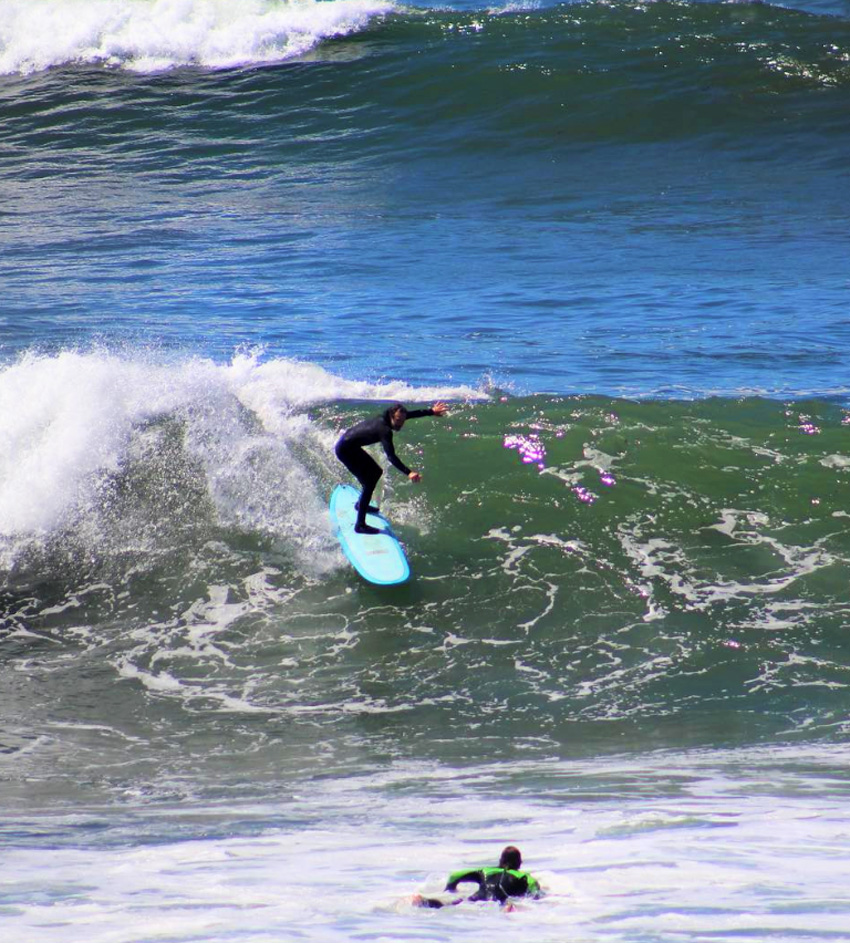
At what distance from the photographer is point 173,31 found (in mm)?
A: 28312

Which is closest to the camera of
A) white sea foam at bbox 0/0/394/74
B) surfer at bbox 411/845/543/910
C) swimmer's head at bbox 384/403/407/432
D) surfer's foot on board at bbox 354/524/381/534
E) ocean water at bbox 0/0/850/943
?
surfer at bbox 411/845/543/910

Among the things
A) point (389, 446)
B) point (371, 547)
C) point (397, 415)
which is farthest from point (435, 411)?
point (371, 547)

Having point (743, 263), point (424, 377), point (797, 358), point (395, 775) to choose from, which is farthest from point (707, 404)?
point (395, 775)

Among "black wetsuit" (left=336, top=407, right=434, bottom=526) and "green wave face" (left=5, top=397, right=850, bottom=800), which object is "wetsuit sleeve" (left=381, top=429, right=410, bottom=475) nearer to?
"black wetsuit" (left=336, top=407, right=434, bottom=526)

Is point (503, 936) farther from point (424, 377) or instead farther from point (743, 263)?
point (743, 263)

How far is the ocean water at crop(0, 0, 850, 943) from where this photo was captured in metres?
5.25

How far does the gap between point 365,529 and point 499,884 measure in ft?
18.3

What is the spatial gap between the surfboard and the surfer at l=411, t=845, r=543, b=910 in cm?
488

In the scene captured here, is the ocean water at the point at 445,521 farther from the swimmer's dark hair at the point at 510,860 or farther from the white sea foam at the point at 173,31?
the white sea foam at the point at 173,31

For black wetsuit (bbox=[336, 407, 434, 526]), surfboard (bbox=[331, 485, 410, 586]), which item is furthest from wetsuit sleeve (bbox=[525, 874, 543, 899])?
black wetsuit (bbox=[336, 407, 434, 526])

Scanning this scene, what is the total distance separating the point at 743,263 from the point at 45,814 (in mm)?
14293

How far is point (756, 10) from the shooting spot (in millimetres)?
26625

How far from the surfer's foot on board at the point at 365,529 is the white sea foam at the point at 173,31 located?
68.1 ft

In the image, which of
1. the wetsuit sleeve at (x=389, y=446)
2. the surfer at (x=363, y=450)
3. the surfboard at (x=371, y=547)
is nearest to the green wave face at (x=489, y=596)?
the surfboard at (x=371, y=547)
